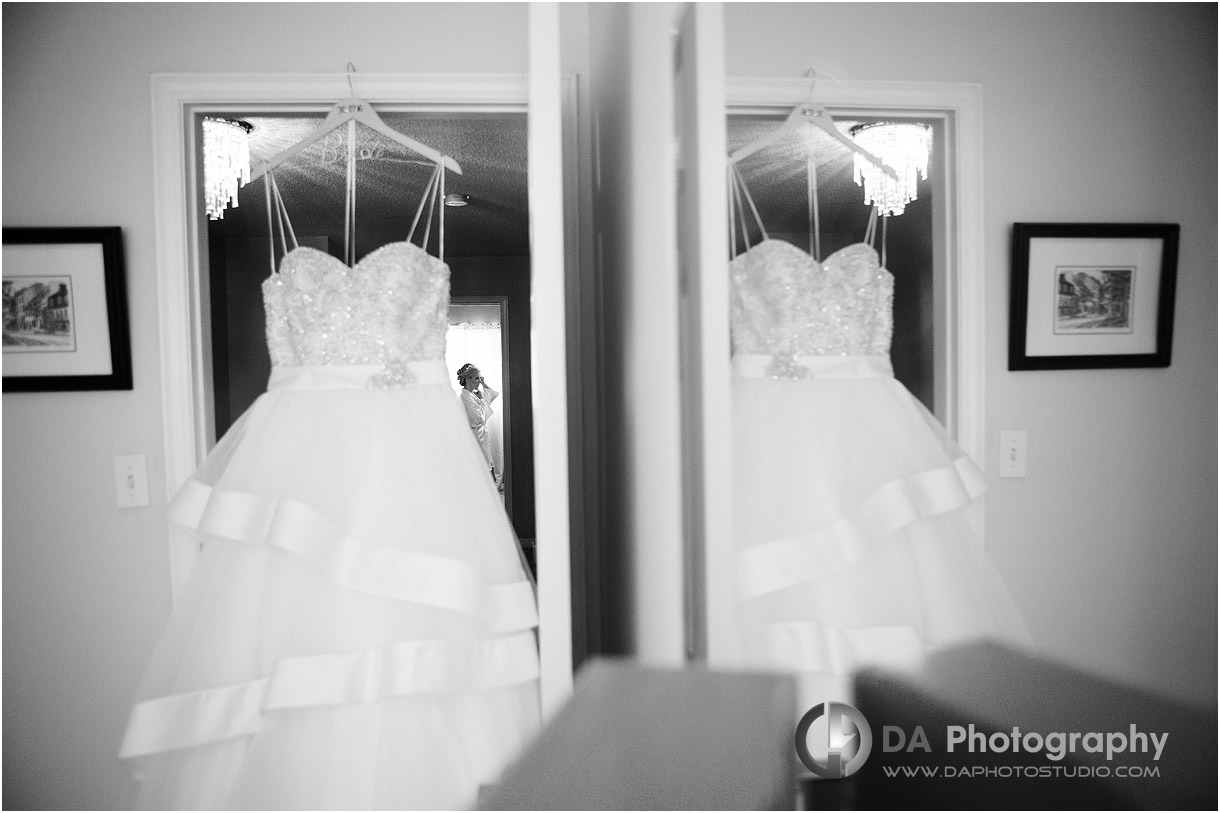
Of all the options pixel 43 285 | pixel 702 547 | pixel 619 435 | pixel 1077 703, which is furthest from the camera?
pixel 619 435

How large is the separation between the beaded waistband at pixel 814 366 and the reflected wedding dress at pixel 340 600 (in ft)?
1.47

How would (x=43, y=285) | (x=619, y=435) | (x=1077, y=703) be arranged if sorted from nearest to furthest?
(x=1077, y=703), (x=43, y=285), (x=619, y=435)

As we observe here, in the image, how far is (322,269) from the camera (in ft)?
3.05

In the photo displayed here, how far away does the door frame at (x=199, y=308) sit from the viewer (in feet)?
2.78

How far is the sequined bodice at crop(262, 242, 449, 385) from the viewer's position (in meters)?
0.92

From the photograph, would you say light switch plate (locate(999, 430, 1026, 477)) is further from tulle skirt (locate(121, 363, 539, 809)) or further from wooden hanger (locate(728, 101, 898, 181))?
tulle skirt (locate(121, 363, 539, 809))

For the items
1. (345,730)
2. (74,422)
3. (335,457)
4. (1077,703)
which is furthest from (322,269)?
(1077,703)

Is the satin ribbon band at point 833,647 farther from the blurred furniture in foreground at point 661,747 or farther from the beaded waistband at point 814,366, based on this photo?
the beaded waistband at point 814,366

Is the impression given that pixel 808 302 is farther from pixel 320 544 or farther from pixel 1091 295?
pixel 320 544

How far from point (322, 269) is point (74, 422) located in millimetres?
344

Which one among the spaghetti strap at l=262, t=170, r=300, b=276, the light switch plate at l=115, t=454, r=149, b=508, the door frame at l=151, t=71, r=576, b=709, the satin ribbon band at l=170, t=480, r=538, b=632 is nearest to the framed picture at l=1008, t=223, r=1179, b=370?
the door frame at l=151, t=71, r=576, b=709

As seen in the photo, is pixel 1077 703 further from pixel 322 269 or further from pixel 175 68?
pixel 175 68

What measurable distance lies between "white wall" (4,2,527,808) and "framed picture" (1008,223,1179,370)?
2.90ft

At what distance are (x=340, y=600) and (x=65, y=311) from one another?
48 centimetres
